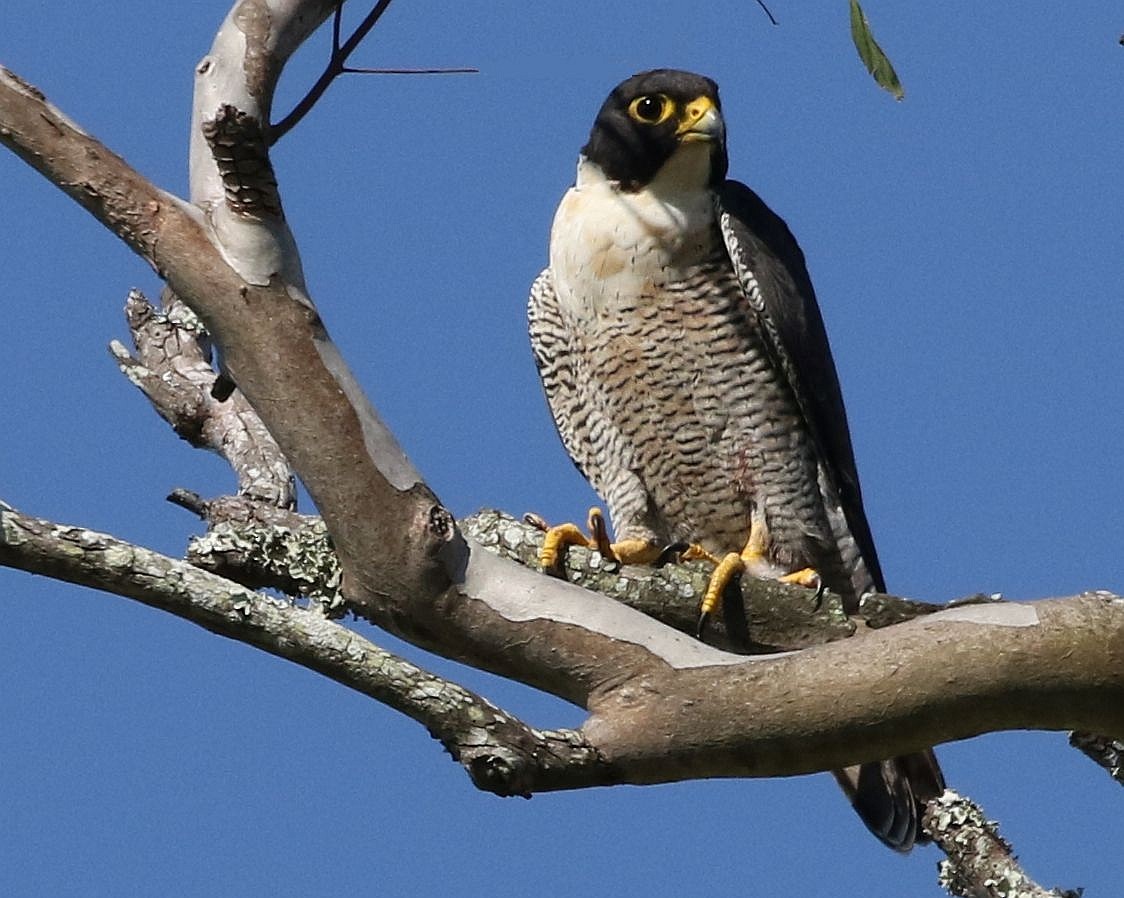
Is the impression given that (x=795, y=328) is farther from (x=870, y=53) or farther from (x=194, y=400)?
(x=870, y=53)

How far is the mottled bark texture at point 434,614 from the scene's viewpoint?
307cm

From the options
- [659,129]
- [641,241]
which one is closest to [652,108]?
[659,129]

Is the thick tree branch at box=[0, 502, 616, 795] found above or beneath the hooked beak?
beneath

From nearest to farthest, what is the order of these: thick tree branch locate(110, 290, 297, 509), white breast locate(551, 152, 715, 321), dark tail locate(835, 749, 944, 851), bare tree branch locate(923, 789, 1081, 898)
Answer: bare tree branch locate(923, 789, 1081, 898) < thick tree branch locate(110, 290, 297, 509) < dark tail locate(835, 749, 944, 851) < white breast locate(551, 152, 715, 321)

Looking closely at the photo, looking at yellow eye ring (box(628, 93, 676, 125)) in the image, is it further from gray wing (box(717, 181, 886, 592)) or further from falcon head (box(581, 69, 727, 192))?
gray wing (box(717, 181, 886, 592))

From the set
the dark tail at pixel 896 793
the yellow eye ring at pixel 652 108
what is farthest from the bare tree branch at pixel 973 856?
the yellow eye ring at pixel 652 108

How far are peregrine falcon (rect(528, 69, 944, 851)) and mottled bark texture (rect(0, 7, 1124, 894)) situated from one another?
8.19ft

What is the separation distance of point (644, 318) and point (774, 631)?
5.94 feet

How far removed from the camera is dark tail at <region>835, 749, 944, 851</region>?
5.28 m

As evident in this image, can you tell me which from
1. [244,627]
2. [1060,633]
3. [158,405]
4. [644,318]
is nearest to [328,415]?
[244,627]

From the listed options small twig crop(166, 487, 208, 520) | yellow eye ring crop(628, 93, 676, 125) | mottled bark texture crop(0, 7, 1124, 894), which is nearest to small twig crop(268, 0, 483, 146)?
mottled bark texture crop(0, 7, 1124, 894)

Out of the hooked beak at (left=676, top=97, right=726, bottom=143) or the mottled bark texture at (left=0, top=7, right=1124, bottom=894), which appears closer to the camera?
the mottled bark texture at (left=0, top=7, right=1124, bottom=894)

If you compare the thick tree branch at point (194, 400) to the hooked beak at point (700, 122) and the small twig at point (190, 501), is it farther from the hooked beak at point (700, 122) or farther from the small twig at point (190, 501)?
the hooked beak at point (700, 122)

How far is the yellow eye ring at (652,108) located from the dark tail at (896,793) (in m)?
2.36
